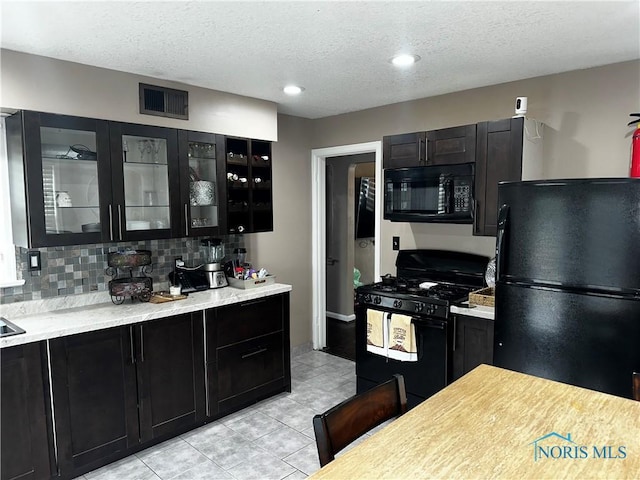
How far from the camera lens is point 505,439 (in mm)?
1299

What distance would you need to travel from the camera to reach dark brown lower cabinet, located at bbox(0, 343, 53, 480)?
2285mm

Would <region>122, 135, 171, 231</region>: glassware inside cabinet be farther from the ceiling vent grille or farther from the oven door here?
the oven door

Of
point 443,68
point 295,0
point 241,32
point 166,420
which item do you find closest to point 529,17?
point 443,68

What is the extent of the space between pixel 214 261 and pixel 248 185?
2.28 feet

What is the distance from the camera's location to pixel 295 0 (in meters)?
1.88

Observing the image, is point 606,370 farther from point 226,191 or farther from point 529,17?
point 226,191

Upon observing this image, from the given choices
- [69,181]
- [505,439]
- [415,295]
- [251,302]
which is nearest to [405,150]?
[415,295]

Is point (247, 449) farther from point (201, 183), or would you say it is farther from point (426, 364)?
point (201, 183)

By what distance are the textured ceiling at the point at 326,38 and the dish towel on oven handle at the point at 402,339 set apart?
174cm

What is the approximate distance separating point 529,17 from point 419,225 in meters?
2.00

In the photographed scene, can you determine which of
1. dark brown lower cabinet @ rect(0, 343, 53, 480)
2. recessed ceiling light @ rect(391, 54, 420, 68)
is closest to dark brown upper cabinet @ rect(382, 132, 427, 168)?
recessed ceiling light @ rect(391, 54, 420, 68)

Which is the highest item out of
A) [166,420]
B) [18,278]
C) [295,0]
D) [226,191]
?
[295,0]

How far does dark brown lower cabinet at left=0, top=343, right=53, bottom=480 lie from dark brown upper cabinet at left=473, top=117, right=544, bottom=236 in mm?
2869

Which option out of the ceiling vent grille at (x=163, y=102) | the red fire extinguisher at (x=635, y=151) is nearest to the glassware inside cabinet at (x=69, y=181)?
the ceiling vent grille at (x=163, y=102)
